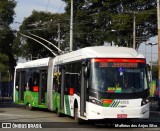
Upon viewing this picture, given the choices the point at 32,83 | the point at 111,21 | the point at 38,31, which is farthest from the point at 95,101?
the point at 38,31

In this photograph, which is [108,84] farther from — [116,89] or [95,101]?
[95,101]

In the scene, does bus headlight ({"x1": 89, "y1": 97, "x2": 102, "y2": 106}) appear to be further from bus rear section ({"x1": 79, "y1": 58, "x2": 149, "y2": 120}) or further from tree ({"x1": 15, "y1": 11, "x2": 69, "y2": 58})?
tree ({"x1": 15, "y1": 11, "x2": 69, "y2": 58})

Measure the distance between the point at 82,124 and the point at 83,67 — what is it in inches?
94.9

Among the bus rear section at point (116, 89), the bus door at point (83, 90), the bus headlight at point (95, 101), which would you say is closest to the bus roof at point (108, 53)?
the bus rear section at point (116, 89)

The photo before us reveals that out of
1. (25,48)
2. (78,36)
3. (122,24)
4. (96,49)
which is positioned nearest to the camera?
(96,49)

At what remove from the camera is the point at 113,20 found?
171 ft

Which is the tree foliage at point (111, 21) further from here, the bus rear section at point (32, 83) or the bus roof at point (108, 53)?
the bus roof at point (108, 53)

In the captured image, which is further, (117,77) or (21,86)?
(21,86)

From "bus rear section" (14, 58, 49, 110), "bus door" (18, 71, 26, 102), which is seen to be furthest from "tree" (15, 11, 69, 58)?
"bus door" (18, 71, 26, 102)

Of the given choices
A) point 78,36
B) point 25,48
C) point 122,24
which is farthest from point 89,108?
point 25,48

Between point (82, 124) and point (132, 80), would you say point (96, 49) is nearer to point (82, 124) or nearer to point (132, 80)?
point (132, 80)

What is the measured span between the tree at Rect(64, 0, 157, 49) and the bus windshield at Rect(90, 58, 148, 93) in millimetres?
31749

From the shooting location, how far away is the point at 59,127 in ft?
59.4

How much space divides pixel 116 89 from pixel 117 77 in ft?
1.56
